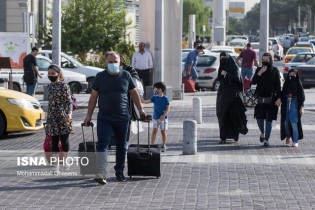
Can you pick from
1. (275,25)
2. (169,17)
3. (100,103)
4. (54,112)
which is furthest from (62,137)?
(275,25)

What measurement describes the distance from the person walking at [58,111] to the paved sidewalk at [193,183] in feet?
2.03

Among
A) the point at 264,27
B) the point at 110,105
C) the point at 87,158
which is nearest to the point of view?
the point at 110,105

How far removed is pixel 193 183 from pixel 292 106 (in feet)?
16.6

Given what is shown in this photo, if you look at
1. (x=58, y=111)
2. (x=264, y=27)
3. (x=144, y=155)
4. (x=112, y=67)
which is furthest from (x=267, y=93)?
(x=264, y=27)

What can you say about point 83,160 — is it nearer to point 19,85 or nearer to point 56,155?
point 56,155

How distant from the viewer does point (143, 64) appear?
2830 centimetres

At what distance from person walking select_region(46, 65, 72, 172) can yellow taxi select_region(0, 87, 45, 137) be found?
4.77 metres

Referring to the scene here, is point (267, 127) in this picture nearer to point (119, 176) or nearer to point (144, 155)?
point (144, 155)

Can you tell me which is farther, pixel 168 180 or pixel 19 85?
pixel 19 85

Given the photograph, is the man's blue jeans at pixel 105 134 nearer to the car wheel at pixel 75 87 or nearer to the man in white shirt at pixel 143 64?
the man in white shirt at pixel 143 64

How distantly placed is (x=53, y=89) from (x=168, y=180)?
211 centimetres

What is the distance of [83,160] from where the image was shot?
1416cm

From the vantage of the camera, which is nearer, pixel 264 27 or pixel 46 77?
pixel 264 27

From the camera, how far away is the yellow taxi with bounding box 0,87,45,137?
1920 centimetres
